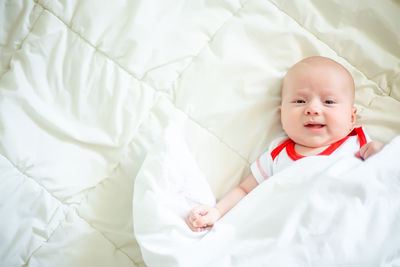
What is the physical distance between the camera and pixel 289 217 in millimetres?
806

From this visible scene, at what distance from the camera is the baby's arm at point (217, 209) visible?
90 cm

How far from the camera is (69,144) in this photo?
988mm

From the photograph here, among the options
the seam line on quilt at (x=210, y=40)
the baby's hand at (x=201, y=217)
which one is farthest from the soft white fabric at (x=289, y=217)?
the seam line on quilt at (x=210, y=40)

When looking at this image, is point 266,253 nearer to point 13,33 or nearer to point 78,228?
point 78,228

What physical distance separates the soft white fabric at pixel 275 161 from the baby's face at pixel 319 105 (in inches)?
1.2

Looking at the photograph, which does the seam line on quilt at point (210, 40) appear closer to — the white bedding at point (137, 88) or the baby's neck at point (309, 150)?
the white bedding at point (137, 88)

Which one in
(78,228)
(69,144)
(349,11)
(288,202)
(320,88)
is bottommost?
(78,228)

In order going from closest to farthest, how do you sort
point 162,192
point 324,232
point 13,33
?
point 324,232 → point 162,192 → point 13,33

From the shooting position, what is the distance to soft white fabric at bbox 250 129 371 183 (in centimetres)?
99

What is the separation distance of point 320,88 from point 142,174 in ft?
1.76

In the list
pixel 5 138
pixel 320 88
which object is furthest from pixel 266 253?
pixel 5 138

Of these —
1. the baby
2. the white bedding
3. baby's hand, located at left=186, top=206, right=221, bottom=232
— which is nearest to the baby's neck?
the baby

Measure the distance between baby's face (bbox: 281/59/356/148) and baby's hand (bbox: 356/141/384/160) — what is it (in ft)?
0.22

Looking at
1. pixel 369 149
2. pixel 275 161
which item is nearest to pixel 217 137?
pixel 275 161
